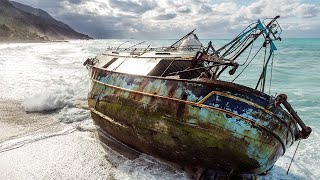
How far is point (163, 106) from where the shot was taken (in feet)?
30.3

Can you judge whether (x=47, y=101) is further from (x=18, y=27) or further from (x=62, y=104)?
(x=18, y=27)

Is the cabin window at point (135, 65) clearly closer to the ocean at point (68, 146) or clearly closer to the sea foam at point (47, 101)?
the ocean at point (68, 146)

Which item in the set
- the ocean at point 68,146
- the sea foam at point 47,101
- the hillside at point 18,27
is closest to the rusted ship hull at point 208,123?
the ocean at point 68,146

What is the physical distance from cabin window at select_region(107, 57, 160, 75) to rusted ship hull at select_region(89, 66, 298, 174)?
22.4 inches

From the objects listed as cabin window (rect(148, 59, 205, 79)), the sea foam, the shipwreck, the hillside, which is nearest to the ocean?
the sea foam

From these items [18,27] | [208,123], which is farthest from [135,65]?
[18,27]

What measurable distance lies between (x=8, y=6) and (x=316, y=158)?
173658 millimetres

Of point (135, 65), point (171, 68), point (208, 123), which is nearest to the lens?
point (208, 123)

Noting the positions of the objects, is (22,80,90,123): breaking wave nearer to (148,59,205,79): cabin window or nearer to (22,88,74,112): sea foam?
(22,88,74,112): sea foam

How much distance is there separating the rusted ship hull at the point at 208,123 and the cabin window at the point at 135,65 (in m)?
0.57

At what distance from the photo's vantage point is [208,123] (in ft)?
27.9

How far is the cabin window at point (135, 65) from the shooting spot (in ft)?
35.8

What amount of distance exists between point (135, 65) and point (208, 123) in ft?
14.2

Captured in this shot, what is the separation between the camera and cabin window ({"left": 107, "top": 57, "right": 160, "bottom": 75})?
10906 millimetres
